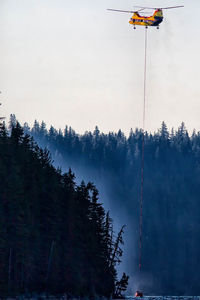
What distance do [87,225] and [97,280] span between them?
626 cm

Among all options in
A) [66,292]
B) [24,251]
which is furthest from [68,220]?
[24,251]

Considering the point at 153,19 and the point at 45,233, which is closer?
the point at 45,233

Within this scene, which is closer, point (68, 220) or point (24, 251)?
point (24, 251)

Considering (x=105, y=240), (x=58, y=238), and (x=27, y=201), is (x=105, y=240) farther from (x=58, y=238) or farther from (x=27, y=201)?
(x=27, y=201)

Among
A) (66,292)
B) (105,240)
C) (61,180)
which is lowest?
(66,292)

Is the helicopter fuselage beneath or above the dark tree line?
above

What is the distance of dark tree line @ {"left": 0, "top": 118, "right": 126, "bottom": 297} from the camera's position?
3095 inches

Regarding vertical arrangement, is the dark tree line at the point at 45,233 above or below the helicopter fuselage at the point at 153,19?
below

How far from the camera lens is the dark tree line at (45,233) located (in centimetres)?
7862

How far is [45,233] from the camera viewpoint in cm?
9119

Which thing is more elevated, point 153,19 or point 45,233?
point 153,19

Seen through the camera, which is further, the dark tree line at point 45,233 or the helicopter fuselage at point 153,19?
the helicopter fuselage at point 153,19

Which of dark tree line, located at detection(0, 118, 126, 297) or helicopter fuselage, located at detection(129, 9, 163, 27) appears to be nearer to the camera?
dark tree line, located at detection(0, 118, 126, 297)

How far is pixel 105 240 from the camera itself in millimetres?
107562
